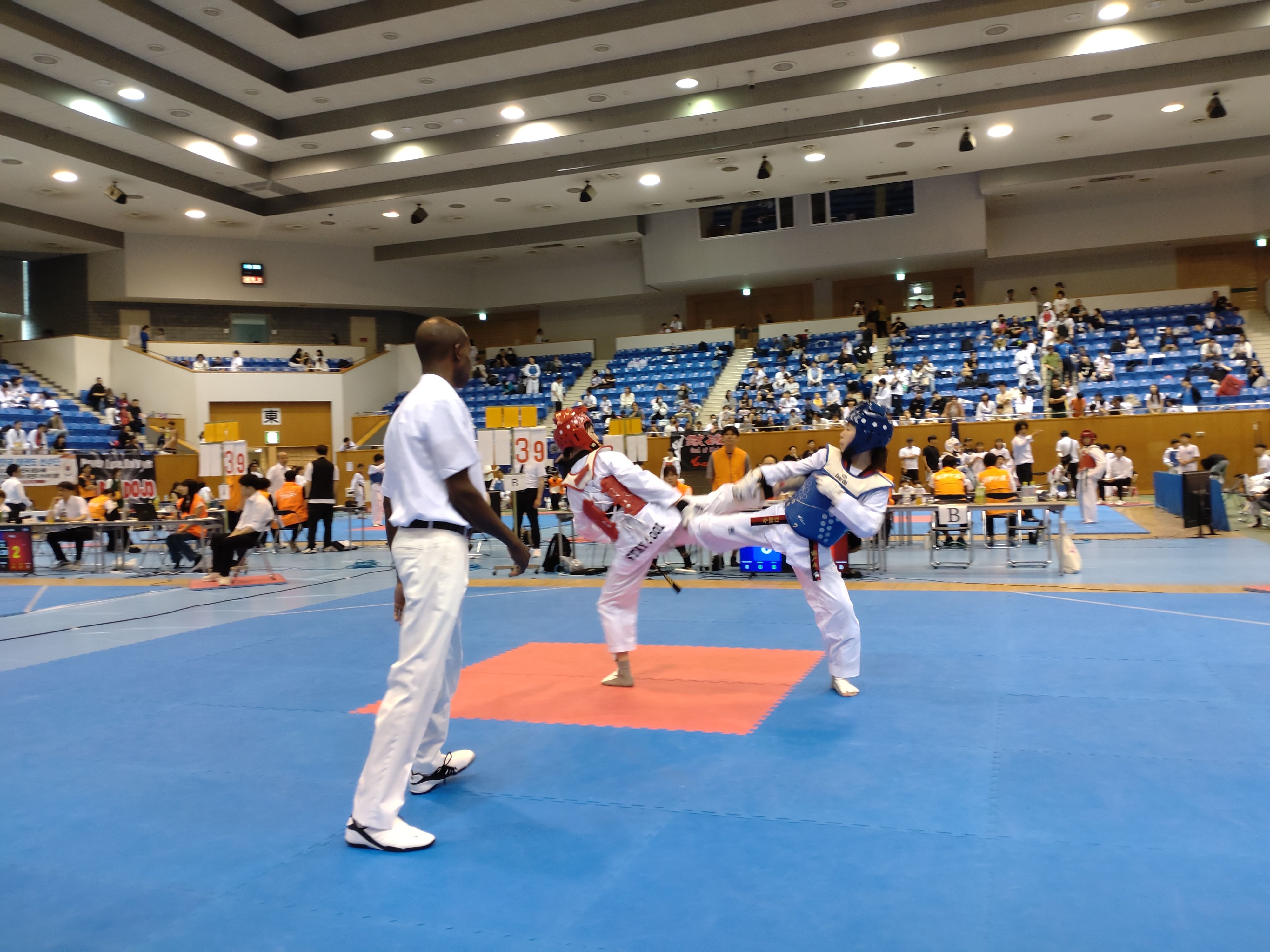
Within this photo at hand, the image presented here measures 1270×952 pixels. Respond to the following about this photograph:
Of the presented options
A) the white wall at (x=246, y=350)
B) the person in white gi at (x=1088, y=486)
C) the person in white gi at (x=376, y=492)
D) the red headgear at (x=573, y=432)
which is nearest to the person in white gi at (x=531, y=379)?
the white wall at (x=246, y=350)

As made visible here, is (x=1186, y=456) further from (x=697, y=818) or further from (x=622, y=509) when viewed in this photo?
(x=697, y=818)

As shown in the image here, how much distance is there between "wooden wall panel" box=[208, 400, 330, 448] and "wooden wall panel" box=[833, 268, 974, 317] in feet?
54.8

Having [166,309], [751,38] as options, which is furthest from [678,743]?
[166,309]

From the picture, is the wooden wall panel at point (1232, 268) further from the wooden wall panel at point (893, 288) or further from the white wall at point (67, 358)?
the white wall at point (67, 358)

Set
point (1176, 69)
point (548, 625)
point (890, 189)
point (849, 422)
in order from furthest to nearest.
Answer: point (890, 189), point (1176, 69), point (548, 625), point (849, 422)

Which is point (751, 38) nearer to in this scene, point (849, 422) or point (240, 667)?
point (849, 422)

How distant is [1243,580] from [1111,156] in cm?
1776

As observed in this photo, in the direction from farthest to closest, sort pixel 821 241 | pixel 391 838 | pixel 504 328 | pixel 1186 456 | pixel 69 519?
pixel 504 328
pixel 821 241
pixel 1186 456
pixel 69 519
pixel 391 838

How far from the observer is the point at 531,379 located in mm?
28891

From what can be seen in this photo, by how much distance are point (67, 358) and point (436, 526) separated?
2720 centimetres

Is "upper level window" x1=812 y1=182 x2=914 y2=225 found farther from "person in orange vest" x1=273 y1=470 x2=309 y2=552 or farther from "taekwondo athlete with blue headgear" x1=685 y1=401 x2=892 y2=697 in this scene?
"taekwondo athlete with blue headgear" x1=685 y1=401 x2=892 y2=697

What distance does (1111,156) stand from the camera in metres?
22.7

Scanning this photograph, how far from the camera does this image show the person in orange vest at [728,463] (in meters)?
10.7

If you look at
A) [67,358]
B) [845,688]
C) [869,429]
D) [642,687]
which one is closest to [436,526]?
[642,687]
